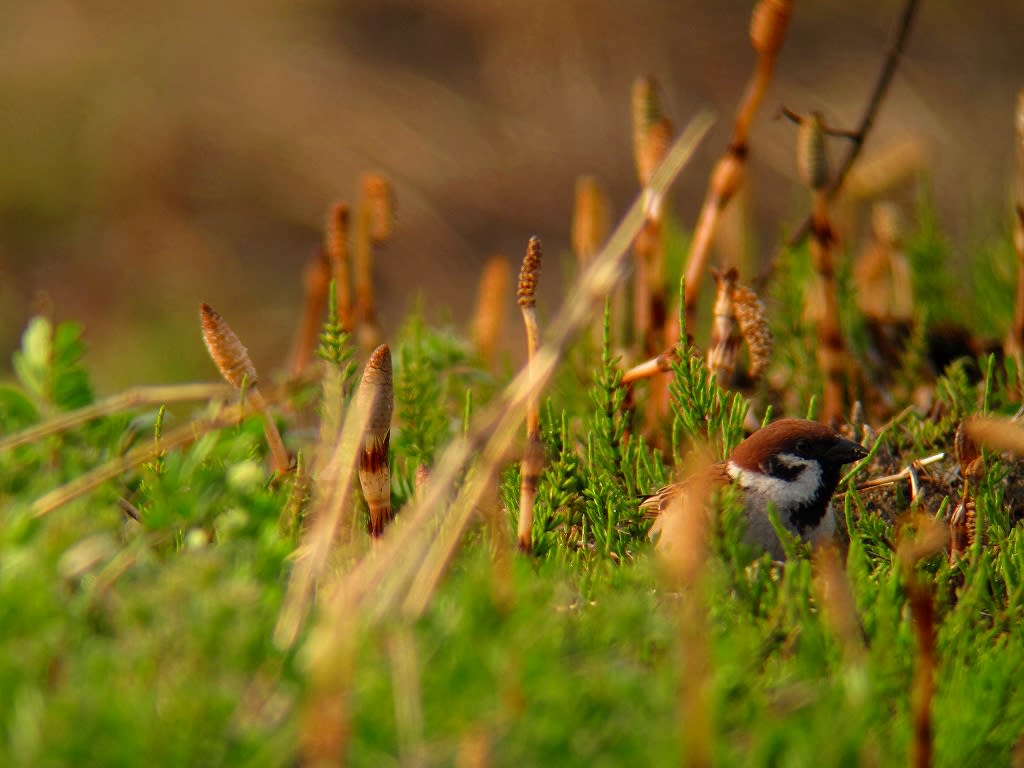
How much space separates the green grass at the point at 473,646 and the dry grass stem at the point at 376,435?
3.5 inches

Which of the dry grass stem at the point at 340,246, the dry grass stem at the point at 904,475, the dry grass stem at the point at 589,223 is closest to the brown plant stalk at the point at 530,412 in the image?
the dry grass stem at the point at 904,475

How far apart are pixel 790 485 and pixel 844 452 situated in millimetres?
113

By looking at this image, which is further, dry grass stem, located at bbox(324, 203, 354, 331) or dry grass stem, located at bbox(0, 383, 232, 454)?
dry grass stem, located at bbox(324, 203, 354, 331)

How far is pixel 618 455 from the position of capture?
2.30 metres

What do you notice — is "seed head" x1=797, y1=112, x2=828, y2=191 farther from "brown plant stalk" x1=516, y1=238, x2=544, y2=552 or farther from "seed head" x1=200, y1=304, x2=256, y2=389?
"seed head" x1=200, y1=304, x2=256, y2=389

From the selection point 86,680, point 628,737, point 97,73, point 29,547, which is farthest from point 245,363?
point 97,73

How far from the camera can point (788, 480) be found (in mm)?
2207

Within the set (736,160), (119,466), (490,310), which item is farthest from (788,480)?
(490,310)

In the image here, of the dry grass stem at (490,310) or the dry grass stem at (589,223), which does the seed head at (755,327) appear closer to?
the dry grass stem at (589,223)

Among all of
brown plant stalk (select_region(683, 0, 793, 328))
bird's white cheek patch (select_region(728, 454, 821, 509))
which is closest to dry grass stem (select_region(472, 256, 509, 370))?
brown plant stalk (select_region(683, 0, 793, 328))

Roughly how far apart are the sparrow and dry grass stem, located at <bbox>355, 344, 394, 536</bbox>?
44cm

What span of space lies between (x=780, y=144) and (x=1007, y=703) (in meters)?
6.97

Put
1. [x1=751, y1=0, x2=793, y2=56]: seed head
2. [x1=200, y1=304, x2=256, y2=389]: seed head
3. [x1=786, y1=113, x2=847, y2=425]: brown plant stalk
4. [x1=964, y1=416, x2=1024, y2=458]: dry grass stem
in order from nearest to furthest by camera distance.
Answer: [x1=964, y1=416, x2=1024, y2=458]: dry grass stem → [x1=200, y1=304, x2=256, y2=389]: seed head → [x1=751, y1=0, x2=793, y2=56]: seed head → [x1=786, y1=113, x2=847, y2=425]: brown plant stalk

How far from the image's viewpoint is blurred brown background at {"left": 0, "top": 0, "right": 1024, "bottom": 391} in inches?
344
